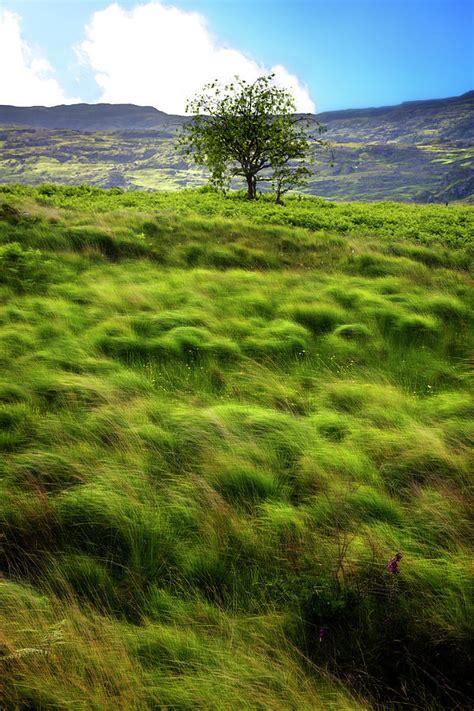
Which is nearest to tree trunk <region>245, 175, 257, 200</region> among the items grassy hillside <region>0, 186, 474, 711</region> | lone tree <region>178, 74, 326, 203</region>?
lone tree <region>178, 74, 326, 203</region>

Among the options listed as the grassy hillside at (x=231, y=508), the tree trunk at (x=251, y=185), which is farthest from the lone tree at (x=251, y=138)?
the grassy hillside at (x=231, y=508)

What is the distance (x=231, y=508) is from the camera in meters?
3.17

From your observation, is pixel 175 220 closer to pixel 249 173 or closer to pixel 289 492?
pixel 289 492

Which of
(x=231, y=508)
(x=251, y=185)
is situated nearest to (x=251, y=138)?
(x=251, y=185)

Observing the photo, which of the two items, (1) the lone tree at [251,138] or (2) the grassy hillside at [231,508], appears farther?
(1) the lone tree at [251,138]

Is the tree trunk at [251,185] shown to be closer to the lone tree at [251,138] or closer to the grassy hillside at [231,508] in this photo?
the lone tree at [251,138]

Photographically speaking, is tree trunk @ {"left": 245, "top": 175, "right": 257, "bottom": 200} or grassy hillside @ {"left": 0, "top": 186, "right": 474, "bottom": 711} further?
tree trunk @ {"left": 245, "top": 175, "right": 257, "bottom": 200}

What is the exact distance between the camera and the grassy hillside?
2.08 meters

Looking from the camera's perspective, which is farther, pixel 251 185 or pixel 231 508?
pixel 251 185

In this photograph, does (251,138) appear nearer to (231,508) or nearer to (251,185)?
(251,185)

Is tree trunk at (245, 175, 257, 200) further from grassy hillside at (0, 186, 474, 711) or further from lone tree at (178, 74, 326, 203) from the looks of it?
grassy hillside at (0, 186, 474, 711)

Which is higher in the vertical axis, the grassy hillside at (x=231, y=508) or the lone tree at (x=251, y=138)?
the lone tree at (x=251, y=138)

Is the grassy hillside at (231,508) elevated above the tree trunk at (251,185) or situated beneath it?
situated beneath

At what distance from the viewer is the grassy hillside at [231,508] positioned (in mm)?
2082
